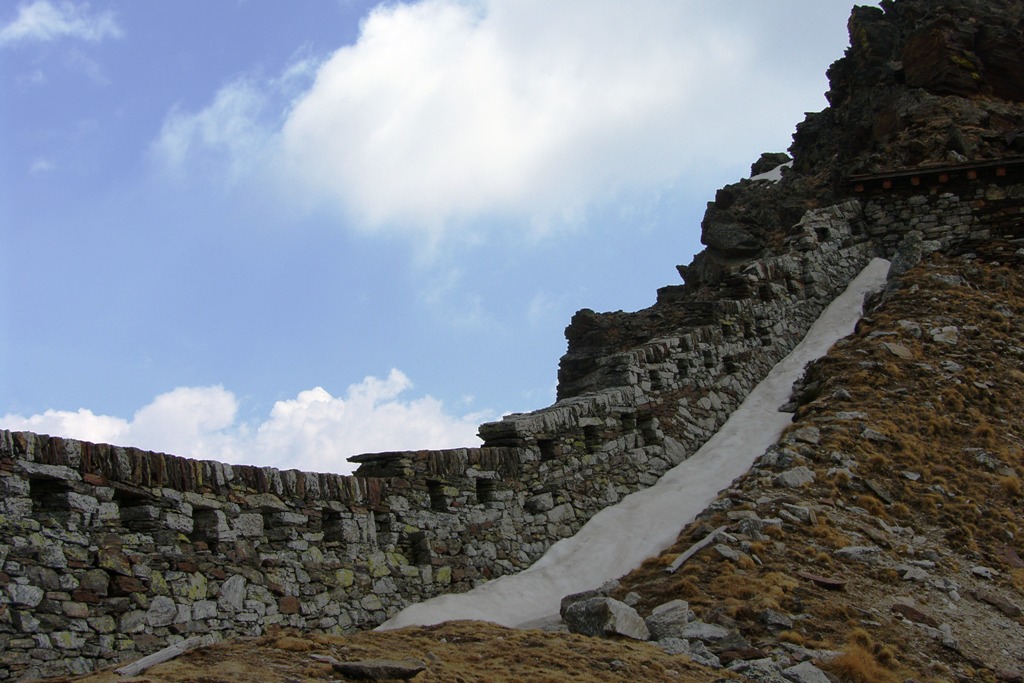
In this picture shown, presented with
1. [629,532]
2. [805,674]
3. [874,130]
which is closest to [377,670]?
[805,674]

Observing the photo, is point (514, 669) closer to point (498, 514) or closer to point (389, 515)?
point (389, 515)

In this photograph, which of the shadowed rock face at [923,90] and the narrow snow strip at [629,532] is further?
the shadowed rock face at [923,90]

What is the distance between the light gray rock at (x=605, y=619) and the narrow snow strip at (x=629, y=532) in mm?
1487

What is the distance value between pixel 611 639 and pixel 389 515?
3563 millimetres

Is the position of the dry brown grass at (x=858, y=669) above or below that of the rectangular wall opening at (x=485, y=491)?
below

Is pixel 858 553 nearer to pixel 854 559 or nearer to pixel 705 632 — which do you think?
pixel 854 559

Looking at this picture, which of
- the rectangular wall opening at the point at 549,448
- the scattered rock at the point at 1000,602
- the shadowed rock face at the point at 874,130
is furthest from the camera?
the shadowed rock face at the point at 874,130

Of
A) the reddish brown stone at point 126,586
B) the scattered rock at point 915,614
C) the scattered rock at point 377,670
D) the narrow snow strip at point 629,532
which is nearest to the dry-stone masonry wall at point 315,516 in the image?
the reddish brown stone at point 126,586

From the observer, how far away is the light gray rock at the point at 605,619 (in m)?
9.83

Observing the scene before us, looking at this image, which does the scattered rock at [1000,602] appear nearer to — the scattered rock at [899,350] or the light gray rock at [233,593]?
the scattered rock at [899,350]

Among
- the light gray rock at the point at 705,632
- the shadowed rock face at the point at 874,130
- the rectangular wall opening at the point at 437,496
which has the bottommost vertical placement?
the light gray rock at the point at 705,632

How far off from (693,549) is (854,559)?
166 centimetres

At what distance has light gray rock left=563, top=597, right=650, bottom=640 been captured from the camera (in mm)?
9828

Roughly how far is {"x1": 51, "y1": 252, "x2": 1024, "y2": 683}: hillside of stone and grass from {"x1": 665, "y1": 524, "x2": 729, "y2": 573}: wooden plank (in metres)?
0.07
